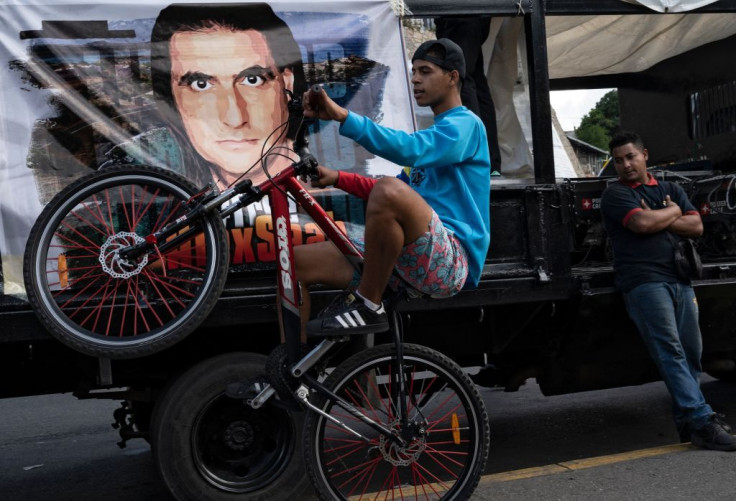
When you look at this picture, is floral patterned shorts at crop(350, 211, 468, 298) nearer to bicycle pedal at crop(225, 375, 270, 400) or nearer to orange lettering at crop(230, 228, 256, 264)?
bicycle pedal at crop(225, 375, 270, 400)

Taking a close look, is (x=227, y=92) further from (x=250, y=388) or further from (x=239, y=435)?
(x=239, y=435)

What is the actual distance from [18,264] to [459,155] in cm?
208

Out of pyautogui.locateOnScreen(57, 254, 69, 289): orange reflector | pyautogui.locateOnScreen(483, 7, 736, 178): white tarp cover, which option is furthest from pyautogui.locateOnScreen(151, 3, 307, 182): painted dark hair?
pyautogui.locateOnScreen(483, 7, 736, 178): white tarp cover

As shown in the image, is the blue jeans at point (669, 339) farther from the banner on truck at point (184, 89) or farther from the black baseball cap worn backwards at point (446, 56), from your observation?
the black baseball cap worn backwards at point (446, 56)

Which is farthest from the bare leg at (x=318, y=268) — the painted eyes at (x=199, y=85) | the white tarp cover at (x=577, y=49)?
the white tarp cover at (x=577, y=49)

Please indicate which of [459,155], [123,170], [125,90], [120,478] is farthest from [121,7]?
[120,478]

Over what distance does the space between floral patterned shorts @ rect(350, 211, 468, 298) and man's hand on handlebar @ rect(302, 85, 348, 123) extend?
57cm

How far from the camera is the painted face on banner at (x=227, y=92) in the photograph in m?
3.99

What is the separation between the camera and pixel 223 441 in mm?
3910

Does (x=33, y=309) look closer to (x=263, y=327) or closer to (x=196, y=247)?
(x=196, y=247)

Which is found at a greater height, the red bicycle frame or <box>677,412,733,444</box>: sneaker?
the red bicycle frame

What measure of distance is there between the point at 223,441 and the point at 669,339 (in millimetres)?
2625

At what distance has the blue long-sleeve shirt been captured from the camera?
10.6 ft

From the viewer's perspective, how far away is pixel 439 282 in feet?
10.9
